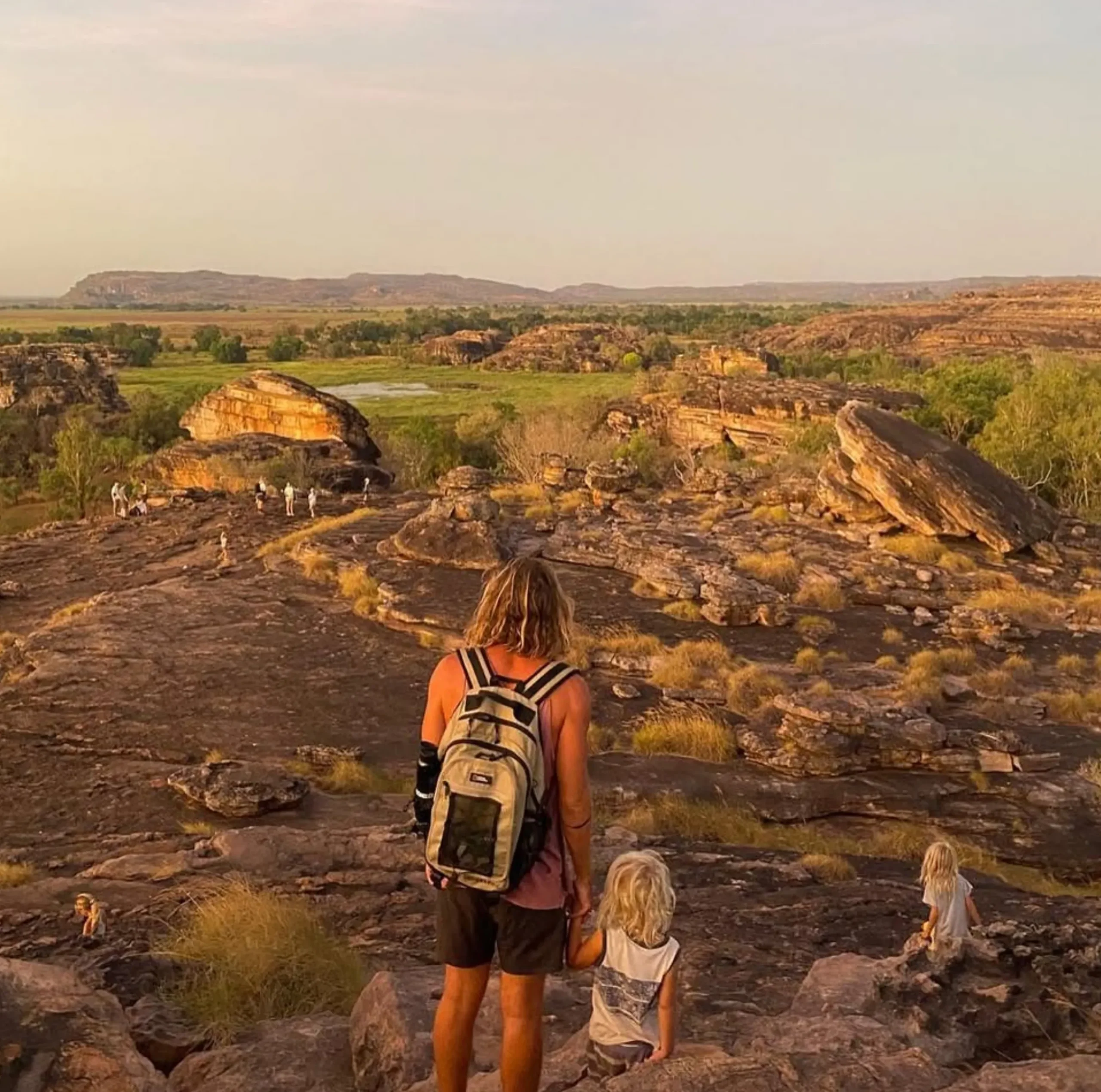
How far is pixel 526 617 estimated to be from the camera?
3.48 m

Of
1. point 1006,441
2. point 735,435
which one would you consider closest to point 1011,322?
point 735,435

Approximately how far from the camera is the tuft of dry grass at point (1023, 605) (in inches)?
650

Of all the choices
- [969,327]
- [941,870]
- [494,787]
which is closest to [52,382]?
[941,870]

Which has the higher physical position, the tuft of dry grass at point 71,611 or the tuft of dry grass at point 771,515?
the tuft of dry grass at point 771,515

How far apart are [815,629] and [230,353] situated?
99.9m

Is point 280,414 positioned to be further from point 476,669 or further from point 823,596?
point 476,669

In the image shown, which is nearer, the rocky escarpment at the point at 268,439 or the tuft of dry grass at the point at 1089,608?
the tuft of dry grass at the point at 1089,608

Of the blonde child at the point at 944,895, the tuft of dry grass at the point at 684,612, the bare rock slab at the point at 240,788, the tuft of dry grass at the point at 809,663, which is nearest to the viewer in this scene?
the blonde child at the point at 944,895

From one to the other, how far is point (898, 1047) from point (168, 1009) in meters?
3.43

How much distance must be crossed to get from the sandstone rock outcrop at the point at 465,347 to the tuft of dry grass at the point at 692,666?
98.5 meters

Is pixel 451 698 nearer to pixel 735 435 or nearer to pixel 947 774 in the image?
pixel 947 774

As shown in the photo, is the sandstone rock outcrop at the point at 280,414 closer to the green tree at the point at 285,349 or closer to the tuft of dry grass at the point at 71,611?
the tuft of dry grass at the point at 71,611

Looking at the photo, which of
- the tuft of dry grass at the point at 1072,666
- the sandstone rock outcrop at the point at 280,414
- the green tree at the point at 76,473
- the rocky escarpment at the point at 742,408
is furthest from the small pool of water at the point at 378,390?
the tuft of dry grass at the point at 1072,666

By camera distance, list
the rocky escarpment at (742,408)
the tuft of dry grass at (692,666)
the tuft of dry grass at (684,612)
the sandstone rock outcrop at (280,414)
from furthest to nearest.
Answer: the rocky escarpment at (742,408)
the sandstone rock outcrop at (280,414)
the tuft of dry grass at (684,612)
the tuft of dry grass at (692,666)
